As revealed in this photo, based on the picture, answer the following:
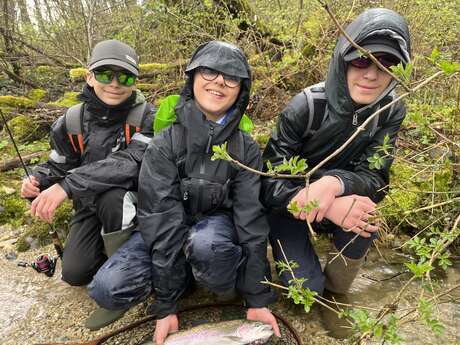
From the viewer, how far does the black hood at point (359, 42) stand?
1.97 meters

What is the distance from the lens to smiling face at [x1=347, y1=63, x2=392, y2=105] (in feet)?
6.80

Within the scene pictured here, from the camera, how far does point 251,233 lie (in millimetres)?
2260

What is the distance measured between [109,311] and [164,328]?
0.45m

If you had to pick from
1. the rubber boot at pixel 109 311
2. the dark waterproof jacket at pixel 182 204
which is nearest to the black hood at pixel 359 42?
the dark waterproof jacket at pixel 182 204

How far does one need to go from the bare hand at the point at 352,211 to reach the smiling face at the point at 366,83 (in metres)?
0.58

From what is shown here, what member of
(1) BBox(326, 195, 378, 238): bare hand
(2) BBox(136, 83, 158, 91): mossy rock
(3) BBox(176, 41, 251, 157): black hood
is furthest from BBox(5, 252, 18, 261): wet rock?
(2) BBox(136, 83, 158, 91): mossy rock

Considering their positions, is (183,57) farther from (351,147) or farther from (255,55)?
(351,147)

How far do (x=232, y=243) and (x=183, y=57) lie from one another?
15.7ft

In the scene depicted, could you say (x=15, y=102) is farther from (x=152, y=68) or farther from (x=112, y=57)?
(x=112, y=57)

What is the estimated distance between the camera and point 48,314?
100 inches

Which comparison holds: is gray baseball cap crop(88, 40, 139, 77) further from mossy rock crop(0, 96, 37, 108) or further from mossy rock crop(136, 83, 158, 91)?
mossy rock crop(0, 96, 37, 108)

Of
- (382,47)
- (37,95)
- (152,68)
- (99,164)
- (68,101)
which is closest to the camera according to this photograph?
(382,47)

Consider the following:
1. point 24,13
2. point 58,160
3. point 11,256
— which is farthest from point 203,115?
point 24,13

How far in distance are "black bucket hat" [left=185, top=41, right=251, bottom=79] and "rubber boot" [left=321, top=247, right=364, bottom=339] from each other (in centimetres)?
139
